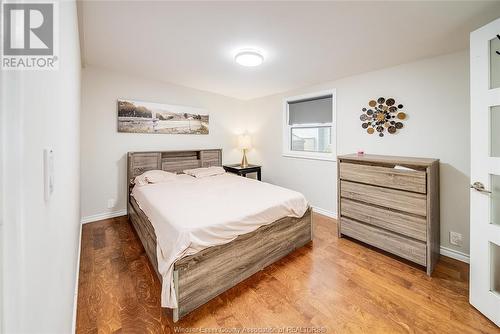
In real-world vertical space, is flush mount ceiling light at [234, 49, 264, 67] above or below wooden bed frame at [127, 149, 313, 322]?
above

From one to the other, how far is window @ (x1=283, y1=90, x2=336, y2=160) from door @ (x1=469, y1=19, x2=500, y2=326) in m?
1.89

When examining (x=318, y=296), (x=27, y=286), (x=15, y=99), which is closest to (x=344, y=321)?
(x=318, y=296)

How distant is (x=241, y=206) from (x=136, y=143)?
7.75ft

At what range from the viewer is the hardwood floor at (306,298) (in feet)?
4.94

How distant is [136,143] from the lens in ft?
11.4

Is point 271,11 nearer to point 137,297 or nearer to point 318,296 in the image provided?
point 318,296

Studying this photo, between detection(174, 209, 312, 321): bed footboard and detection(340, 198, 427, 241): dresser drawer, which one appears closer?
detection(174, 209, 312, 321): bed footboard

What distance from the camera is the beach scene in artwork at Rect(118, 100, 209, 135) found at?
11.0 ft

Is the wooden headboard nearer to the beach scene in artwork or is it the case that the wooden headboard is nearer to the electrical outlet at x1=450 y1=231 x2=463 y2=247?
the beach scene in artwork

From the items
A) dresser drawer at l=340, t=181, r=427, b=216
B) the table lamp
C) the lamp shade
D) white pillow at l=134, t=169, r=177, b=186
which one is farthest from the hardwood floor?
the lamp shade

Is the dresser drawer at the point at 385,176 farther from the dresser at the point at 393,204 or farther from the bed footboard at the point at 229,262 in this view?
the bed footboard at the point at 229,262

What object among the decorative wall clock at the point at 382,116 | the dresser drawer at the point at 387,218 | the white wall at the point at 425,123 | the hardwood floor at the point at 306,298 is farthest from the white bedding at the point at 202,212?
the decorative wall clock at the point at 382,116

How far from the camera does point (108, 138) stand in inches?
128

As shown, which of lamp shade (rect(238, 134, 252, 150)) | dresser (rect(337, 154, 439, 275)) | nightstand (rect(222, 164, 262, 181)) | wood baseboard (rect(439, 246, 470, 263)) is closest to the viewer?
dresser (rect(337, 154, 439, 275))
